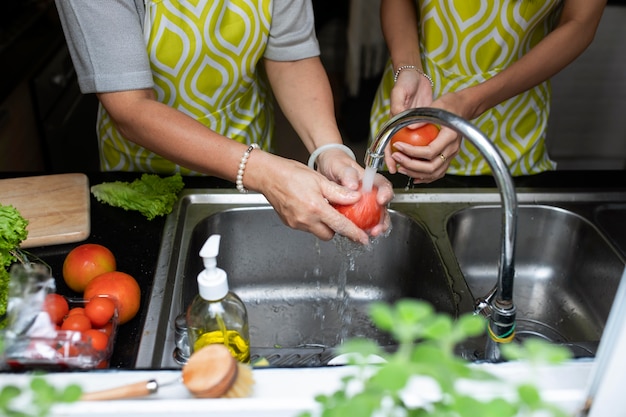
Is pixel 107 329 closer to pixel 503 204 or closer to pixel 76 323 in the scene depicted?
pixel 76 323

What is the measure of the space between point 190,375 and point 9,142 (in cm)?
221

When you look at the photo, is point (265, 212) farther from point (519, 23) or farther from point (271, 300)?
point (519, 23)

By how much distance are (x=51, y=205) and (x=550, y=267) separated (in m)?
1.16

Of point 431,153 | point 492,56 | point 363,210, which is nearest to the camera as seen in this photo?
point 363,210

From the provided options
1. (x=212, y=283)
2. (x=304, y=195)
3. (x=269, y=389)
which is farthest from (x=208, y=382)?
(x=304, y=195)

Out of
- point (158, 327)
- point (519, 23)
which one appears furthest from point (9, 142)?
point (519, 23)

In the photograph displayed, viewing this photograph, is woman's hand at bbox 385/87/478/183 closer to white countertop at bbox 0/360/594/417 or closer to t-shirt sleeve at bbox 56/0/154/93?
t-shirt sleeve at bbox 56/0/154/93

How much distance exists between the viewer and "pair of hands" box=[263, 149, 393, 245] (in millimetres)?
1095

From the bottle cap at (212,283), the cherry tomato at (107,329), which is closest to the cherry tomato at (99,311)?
the cherry tomato at (107,329)

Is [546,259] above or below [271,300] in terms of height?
above

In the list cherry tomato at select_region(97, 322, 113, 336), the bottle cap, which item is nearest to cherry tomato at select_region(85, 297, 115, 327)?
cherry tomato at select_region(97, 322, 113, 336)

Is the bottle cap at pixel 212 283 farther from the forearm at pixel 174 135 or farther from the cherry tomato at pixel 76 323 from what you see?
the forearm at pixel 174 135

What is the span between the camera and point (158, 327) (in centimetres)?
104

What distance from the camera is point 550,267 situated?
151 cm
